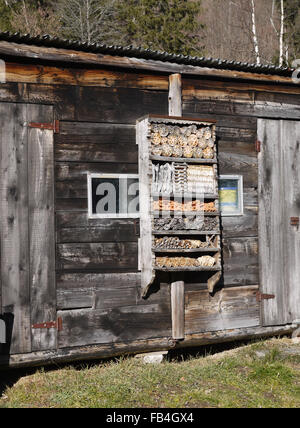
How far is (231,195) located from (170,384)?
8.79 feet

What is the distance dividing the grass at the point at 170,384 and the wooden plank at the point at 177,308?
397mm

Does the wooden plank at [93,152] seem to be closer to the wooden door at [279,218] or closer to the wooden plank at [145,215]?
the wooden plank at [145,215]

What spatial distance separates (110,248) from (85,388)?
5.47 ft

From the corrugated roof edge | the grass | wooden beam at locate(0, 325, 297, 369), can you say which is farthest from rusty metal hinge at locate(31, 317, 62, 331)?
the corrugated roof edge

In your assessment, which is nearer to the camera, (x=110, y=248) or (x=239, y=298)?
(x=110, y=248)

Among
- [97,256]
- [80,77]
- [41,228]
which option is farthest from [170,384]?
[80,77]

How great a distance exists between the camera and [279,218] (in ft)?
25.3

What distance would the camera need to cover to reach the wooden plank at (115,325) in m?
6.40

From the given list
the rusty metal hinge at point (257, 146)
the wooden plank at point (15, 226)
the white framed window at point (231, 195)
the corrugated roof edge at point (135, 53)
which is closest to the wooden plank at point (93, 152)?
the wooden plank at point (15, 226)

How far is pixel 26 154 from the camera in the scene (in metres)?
6.25

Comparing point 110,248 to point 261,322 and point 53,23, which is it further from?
point 53,23
